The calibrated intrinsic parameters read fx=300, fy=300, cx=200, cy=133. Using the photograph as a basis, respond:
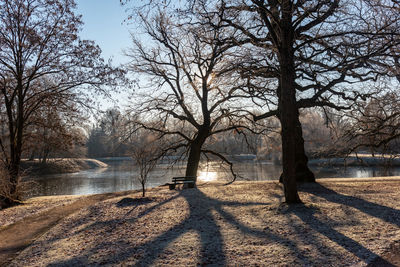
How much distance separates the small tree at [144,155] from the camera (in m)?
11.3

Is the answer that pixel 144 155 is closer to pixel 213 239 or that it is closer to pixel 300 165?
pixel 213 239

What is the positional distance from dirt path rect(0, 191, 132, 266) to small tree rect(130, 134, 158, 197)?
8.03 ft

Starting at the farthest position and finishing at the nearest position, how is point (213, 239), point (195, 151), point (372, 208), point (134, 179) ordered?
point (134, 179), point (195, 151), point (372, 208), point (213, 239)

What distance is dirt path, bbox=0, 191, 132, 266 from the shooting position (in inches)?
254

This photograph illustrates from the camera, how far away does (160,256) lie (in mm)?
5098

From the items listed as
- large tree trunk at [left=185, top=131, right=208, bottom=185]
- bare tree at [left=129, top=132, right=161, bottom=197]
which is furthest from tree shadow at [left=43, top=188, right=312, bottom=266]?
large tree trunk at [left=185, top=131, right=208, bottom=185]

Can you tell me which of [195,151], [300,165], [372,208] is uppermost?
A: [195,151]

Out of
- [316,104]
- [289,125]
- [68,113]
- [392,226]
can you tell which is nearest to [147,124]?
[68,113]

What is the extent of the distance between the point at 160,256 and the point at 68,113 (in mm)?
9737

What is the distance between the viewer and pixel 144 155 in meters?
11.9

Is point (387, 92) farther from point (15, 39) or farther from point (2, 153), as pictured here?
point (2, 153)

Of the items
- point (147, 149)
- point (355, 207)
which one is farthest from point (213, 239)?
point (147, 149)

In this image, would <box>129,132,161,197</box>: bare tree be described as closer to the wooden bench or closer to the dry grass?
the wooden bench

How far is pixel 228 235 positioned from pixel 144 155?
6820 millimetres
